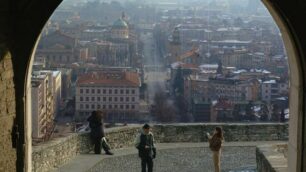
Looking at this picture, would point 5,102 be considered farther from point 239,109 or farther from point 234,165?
point 239,109

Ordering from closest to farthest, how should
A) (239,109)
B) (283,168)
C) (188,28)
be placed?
(283,168), (239,109), (188,28)

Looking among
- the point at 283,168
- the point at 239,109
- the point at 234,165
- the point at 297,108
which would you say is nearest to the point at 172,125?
the point at 234,165

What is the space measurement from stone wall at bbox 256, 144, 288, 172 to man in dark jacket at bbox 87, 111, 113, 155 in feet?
8.89

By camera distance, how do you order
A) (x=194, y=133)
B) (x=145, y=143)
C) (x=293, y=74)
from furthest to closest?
(x=194, y=133) < (x=145, y=143) < (x=293, y=74)

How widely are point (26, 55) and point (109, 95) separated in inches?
1399

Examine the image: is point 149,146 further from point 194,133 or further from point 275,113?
point 275,113

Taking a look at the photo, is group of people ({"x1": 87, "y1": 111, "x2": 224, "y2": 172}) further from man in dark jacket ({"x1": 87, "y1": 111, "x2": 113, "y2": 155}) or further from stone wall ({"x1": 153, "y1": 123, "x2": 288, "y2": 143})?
stone wall ({"x1": 153, "y1": 123, "x2": 288, "y2": 143})

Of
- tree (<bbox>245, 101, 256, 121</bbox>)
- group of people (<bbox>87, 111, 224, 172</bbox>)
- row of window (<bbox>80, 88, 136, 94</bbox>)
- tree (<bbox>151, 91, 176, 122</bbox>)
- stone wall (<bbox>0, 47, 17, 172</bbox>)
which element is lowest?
tree (<bbox>151, 91, 176, 122</bbox>)

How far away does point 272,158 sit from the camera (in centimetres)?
909

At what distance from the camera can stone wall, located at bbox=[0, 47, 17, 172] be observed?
4.93 metres

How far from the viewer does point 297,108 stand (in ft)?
17.8

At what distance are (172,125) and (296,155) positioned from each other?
7421 mm

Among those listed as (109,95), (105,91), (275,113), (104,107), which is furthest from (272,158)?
(104,107)

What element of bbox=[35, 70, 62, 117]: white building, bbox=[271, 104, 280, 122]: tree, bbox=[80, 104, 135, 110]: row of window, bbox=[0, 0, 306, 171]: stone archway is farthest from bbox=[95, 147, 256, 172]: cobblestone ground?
bbox=[80, 104, 135, 110]: row of window
